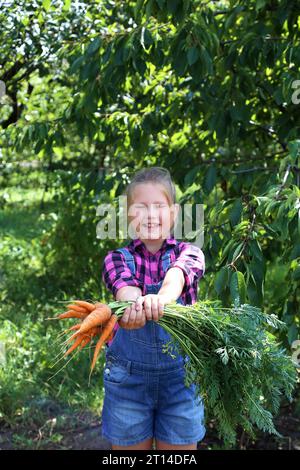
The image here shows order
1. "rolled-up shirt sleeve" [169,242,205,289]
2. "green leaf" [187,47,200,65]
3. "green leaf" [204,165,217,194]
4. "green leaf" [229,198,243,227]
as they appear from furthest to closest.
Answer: "green leaf" [204,165,217,194], "green leaf" [187,47,200,65], "green leaf" [229,198,243,227], "rolled-up shirt sleeve" [169,242,205,289]

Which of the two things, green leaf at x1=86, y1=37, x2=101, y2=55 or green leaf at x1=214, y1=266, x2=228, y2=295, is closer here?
green leaf at x1=214, y1=266, x2=228, y2=295

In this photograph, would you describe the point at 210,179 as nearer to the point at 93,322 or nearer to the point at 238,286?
the point at 238,286

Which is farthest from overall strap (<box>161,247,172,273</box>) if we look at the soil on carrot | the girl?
the soil on carrot

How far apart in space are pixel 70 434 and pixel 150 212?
4.80ft

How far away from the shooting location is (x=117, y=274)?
1965 mm

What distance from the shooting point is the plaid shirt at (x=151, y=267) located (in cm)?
195

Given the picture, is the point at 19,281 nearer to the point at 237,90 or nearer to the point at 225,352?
the point at 237,90

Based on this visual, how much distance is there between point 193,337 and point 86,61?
5.03 feet

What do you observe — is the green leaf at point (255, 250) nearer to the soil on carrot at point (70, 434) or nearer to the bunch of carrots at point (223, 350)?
the bunch of carrots at point (223, 350)

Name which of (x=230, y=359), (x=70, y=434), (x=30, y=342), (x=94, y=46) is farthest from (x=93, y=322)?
(x=30, y=342)

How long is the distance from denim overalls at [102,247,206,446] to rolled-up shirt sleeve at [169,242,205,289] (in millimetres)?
48

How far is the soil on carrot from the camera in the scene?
2.97 metres

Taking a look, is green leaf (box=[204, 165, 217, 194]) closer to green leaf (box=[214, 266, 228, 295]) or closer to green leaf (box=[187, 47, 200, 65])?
green leaf (box=[187, 47, 200, 65])
